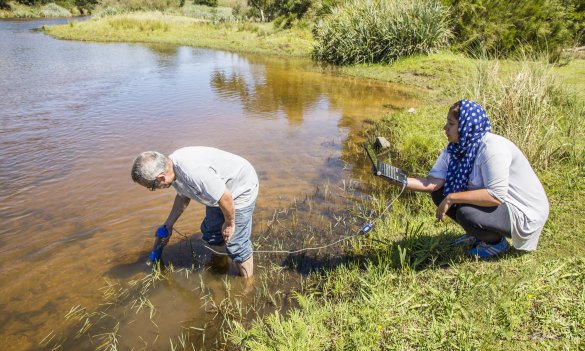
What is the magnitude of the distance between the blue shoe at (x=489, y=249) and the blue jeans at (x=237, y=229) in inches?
84.8

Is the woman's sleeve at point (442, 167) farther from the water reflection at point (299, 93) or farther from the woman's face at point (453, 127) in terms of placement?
the water reflection at point (299, 93)

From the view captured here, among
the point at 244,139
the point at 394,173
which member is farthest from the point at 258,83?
the point at 394,173

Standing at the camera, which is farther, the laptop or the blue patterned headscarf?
the laptop

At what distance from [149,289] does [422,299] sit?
2.49 m

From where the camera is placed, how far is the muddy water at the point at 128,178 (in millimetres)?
3094

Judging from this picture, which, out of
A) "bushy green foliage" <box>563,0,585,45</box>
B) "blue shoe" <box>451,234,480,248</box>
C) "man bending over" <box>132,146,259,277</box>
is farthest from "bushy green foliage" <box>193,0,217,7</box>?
"blue shoe" <box>451,234,480,248</box>

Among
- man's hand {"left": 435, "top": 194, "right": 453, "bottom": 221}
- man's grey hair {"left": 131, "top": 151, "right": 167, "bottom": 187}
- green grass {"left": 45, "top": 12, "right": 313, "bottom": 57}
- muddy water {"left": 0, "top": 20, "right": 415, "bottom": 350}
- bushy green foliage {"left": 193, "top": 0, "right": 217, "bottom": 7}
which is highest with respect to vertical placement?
bushy green foliage {"left": 193, "top": 0, "right": 217, "bottom": 7}

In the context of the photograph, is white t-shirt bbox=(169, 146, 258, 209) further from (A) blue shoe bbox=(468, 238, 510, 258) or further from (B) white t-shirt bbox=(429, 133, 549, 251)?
(A) blue shoe bbox=(468, 238, 510, 258)

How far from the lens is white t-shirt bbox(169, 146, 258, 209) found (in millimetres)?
2688

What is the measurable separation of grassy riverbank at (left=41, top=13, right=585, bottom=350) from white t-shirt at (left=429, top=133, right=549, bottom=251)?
387 mm

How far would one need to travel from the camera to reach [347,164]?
6105 mm

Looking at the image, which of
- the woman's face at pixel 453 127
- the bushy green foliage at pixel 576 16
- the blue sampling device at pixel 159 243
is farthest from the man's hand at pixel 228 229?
the bushy green foliage at pixel 576 16

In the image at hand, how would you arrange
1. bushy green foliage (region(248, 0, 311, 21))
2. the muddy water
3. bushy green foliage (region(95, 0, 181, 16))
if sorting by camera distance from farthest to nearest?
bushy green foliage (region(95, 0, 181, 16)), bushy green foliage (region(248, 0, 311, 21)), the muddy water

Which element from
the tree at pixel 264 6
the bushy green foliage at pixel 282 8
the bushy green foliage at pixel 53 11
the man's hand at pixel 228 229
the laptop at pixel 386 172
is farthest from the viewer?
the bushy green foliage at pixel 53 11
